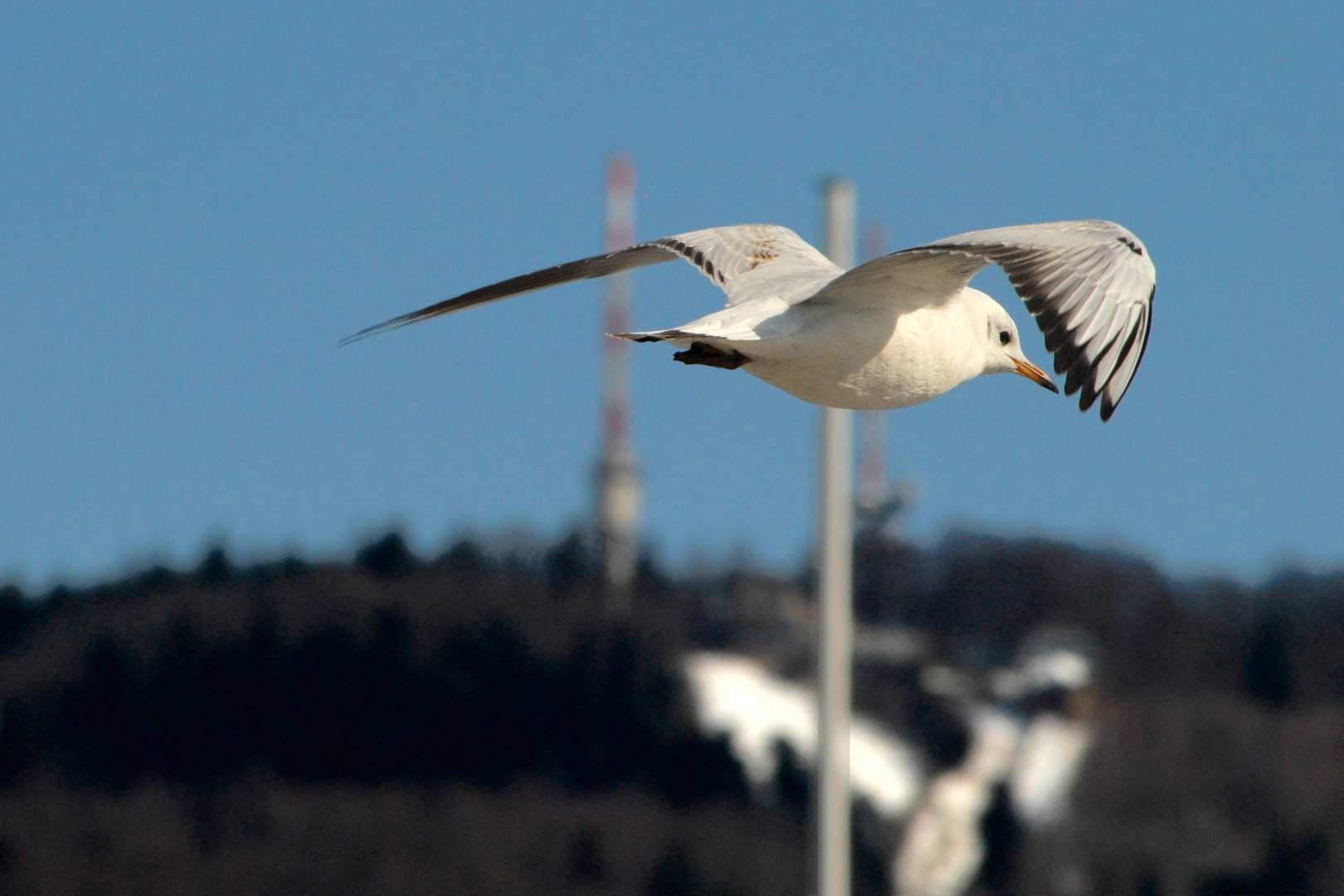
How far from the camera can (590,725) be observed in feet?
76.0

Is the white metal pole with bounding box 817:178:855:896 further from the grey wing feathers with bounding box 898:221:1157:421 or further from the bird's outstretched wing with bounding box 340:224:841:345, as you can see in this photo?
the grey wing feathers with bounding box 898:221:1157:421

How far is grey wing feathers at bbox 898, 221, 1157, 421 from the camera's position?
508cm

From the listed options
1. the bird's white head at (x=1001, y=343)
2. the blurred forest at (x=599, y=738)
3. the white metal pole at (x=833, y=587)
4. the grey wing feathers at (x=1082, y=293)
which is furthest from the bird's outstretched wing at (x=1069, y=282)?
the blurred forest at (x=599, y=738)

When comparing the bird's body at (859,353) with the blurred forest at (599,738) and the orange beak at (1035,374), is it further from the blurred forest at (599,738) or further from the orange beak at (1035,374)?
the blurred forest at (599,738)

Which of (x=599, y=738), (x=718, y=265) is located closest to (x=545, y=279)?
(x=718, y=265)

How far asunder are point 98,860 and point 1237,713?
10723 mm

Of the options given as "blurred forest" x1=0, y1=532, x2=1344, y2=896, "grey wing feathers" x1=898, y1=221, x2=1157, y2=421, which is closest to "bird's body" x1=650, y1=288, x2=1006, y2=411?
"grey wing feathers" x1=898, y1=221, x2=1157, y2=421

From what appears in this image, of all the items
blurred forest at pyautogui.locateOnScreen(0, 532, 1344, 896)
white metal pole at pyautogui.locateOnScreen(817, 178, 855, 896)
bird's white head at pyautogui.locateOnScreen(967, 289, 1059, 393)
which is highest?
bird's white head at pyautogui.locateOnScreen(967, 289, 1059, 393)

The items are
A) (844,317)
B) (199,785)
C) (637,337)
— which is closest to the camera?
(637,337)

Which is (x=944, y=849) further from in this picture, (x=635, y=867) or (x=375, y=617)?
(x=375, y=617)

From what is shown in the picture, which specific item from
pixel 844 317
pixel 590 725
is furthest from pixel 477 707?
pixel 844 317

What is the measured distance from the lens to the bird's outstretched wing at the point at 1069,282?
509 centimetres

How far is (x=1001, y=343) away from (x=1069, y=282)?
958 millimetres

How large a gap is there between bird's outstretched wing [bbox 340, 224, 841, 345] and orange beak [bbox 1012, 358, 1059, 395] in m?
0.59
